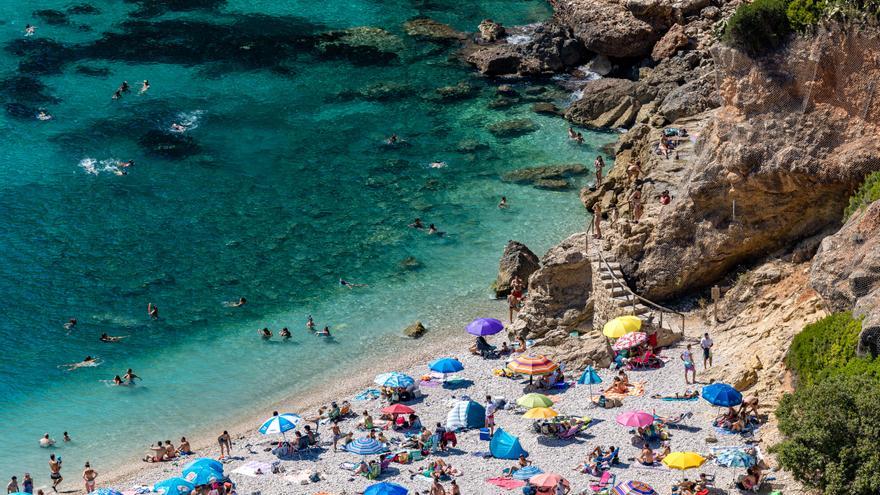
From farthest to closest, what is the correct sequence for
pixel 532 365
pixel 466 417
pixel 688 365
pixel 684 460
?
1. pixel 532 365
2. pixel 466 417
3. pixel 688 365
4. pixel 684 460

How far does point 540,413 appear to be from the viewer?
36969 mm

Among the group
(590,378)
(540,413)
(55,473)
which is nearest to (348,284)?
(590,378)

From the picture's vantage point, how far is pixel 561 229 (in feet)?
178

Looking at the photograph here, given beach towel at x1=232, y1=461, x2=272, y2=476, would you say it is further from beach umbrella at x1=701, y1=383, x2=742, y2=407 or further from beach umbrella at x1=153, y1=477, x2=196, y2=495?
beach umbrella at x1=701, y1=383, x2=742, y2=407

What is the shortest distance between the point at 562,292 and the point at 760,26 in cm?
1246

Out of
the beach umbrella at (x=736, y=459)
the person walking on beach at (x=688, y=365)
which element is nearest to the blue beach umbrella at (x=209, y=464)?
the person walking on beach at (x=688, y=365)

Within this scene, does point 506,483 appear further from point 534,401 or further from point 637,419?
point 637,419

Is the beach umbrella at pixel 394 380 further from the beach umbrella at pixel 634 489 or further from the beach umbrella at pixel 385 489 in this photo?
the beach umbrella at pixel 634 489

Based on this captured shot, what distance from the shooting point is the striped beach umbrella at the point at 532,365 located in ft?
132

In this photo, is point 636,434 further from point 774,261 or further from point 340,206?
point 340,206

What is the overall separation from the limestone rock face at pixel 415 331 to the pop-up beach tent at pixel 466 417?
8.86m

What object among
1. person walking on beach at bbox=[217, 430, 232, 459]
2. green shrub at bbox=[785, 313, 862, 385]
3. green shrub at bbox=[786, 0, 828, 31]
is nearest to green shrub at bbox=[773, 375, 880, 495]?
green shrub at bbox=[785, 313, 862, 385]

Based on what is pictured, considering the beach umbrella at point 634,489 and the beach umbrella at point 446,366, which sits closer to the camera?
the beach umbrella at point 634,489

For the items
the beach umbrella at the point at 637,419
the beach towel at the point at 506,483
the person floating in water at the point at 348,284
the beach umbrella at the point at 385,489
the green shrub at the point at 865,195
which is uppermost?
the green shrub at the point at 865,195
